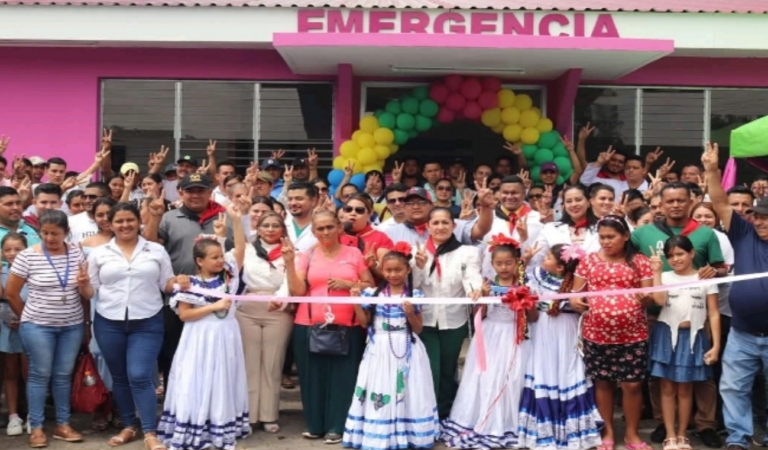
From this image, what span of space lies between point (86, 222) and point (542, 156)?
486 cm

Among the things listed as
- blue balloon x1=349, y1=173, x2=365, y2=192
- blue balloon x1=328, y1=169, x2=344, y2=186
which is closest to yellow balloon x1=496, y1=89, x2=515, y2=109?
blue balloon x1=349, y1=173, x2=365, y2=192

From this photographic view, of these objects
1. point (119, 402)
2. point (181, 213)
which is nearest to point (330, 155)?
point (181, 213)

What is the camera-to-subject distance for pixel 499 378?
5.78m

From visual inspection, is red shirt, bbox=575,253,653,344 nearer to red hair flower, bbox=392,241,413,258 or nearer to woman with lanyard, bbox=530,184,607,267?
woman with lanyard, bbox=530,184,607,267

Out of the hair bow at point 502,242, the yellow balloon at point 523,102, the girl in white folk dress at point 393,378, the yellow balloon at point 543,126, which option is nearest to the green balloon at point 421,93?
the yellow balloon at point 523,102

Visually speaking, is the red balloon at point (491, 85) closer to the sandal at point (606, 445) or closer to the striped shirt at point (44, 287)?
the sandal at point (606, 445)

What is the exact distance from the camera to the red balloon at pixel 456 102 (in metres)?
9.58

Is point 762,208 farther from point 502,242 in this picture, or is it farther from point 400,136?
point 400,136

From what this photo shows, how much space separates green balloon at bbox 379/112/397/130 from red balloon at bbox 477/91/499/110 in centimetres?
94

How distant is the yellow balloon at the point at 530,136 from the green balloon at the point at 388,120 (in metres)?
1.38

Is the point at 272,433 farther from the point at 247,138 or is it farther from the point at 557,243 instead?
the point at 247,138

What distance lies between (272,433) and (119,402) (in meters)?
1.03

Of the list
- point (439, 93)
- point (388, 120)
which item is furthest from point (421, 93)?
point (388, 120)

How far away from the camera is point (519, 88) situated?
34.4 feet
